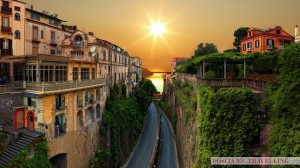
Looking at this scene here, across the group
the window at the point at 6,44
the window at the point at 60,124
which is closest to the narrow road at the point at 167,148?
the window at the point at 60,124

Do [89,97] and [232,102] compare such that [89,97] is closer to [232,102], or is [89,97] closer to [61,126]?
[61,126]

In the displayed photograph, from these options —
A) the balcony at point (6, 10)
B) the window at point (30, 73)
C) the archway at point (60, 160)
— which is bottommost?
the archway at point (60, 160)

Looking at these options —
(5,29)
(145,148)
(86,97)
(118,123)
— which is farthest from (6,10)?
(145,148)

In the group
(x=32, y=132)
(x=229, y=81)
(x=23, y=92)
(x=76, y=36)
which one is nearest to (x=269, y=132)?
(x=229, y=81)

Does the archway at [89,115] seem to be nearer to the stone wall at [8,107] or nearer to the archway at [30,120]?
the archway at [30,120]

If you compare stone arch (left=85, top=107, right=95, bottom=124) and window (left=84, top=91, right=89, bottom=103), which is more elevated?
window (left=84, top=91, right=89, bottom=103)

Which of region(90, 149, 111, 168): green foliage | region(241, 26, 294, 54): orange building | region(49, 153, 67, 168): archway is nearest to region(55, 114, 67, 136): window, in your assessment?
region(49, 153, 67, 168): archway

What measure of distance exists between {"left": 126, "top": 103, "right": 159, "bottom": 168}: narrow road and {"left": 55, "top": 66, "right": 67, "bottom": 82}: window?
1928cm

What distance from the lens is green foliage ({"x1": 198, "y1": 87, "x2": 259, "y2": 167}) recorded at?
15.8 meters

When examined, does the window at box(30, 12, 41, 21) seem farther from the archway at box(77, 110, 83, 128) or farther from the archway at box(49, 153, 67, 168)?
the archway at box(49, 153, 67, 168)

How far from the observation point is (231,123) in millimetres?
16250

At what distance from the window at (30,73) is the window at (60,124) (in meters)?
5.61

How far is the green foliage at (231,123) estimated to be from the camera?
15781 millimetres

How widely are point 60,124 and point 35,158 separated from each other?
5.82 m
